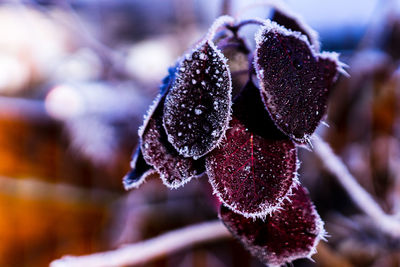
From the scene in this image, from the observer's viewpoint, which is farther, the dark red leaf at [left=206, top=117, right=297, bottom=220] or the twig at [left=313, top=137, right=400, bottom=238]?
the twig at [left=313, top=137, right=400, bottom=238]

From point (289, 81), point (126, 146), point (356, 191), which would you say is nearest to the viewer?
point (289, 81)

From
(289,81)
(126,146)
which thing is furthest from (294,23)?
(126,146)

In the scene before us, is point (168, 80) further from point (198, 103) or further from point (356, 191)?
point (356, 191)

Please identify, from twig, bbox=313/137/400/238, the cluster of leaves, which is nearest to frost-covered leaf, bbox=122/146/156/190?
the cluster of leaves

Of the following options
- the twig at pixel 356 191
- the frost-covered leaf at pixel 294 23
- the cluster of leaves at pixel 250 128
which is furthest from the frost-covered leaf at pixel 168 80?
the twig at pixel 356 191

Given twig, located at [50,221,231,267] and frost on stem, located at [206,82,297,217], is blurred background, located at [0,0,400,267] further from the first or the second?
frost on stem, located at [206,82,297,217]

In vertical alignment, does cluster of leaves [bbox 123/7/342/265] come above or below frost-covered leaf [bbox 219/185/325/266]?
above

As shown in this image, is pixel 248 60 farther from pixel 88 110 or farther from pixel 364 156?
pixel 88 110
